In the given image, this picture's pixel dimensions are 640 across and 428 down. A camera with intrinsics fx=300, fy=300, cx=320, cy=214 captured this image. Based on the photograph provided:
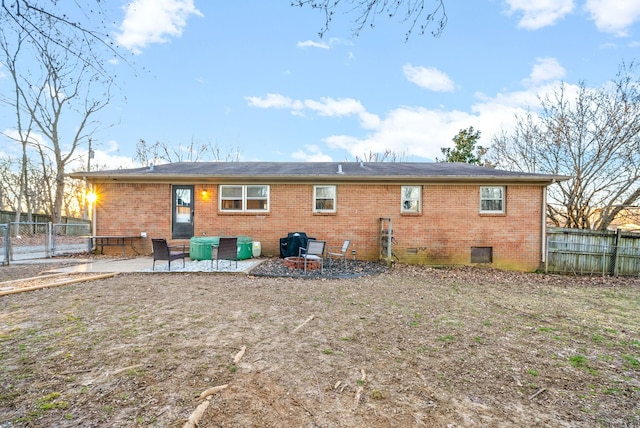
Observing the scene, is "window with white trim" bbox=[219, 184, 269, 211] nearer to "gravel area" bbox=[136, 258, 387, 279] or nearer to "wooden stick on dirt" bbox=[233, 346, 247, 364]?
"gravel area" bbox=[136, 258, 387, 279]

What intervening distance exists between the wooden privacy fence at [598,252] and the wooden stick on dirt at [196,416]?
12.0 m

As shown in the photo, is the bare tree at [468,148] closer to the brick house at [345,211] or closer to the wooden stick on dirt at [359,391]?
the brick house at [345,211]

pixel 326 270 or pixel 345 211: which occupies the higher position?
pixel 345 211

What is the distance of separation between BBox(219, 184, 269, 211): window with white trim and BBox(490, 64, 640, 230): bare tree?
1213 centimetres

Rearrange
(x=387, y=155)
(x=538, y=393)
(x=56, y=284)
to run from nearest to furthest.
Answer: (x=538, y=393), (x=56, y=284), (x=387, y=155)

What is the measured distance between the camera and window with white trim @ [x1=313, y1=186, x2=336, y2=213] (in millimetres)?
10859

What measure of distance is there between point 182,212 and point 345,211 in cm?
596

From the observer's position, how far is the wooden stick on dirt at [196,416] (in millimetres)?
2057

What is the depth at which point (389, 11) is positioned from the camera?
10.1 ft

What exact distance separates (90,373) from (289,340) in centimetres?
199

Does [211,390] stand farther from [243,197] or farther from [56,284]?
[243,197]

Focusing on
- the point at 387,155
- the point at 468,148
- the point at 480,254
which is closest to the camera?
the point at 480,254

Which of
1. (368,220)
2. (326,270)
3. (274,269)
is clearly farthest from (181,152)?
(326,270)

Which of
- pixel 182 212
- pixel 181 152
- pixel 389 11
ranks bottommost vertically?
pixel 182 212
